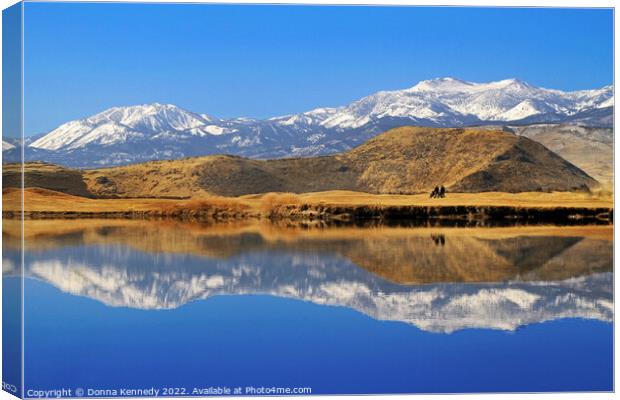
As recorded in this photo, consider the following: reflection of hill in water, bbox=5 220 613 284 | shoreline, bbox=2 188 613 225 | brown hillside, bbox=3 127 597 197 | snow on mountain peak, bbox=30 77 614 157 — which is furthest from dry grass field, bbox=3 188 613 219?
snow on mountain peak, bbox=30 77 614 157

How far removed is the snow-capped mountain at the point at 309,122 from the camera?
1018 centimetres

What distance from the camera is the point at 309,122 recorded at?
11094mm

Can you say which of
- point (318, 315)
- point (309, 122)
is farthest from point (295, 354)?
point (309, 122)

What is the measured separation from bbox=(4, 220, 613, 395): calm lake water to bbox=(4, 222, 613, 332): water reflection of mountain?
22 millimetres

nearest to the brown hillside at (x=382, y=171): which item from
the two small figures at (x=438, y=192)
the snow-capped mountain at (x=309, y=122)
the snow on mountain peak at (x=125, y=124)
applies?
the two small figures at (x=438, y=192)

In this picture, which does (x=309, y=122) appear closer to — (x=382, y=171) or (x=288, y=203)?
(x=288, y=203)

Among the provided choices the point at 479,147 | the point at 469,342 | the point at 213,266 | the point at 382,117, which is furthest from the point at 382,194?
the point at 469,342

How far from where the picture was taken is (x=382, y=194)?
45.8ft

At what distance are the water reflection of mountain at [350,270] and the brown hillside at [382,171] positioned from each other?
0.71 metres

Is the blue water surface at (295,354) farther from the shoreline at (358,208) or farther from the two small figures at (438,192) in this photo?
the two small figures at (438,192)

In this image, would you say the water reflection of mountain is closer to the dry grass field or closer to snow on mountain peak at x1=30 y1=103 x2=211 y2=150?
the dry grass field

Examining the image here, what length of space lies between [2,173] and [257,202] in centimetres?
447

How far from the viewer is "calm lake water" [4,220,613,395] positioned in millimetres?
8203

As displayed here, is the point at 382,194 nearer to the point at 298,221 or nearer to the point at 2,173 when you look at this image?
the point at 298,221
